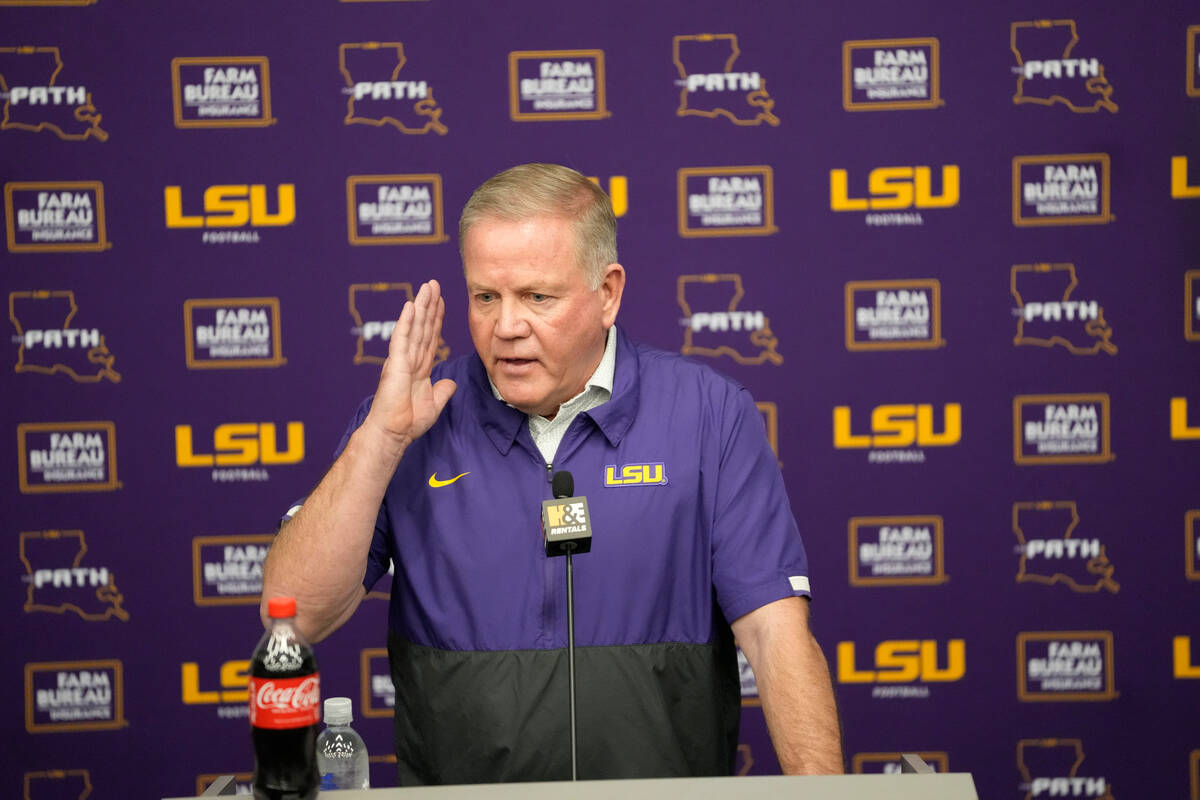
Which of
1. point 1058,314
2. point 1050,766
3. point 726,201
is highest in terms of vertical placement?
point 726,201

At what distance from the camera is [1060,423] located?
138 inches

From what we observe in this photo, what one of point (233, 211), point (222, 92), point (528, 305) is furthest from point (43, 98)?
point (528, 305)

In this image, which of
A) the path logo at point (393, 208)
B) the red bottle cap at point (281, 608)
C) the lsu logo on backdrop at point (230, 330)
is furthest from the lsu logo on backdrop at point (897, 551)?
the red bottle cap at point (281, 608)

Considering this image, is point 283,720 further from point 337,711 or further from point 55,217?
point 55,217

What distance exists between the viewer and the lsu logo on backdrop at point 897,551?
352cm

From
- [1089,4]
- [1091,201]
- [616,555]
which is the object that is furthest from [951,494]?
[616,555]

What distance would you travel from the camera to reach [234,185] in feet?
11.4

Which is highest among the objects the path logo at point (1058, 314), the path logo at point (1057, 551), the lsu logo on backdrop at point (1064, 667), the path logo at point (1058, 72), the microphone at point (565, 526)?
the path logo at point (1058, 72)

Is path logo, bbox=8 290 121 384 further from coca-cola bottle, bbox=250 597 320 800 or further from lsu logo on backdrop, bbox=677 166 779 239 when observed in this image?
coca-cola bottle, bbox=250 597 320 800

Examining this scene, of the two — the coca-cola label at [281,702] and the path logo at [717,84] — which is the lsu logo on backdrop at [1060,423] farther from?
the coca-cola label at [281,702]

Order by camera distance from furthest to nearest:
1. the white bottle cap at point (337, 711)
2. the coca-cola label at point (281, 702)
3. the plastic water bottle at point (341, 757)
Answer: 1. the plastic water bottle at point (341, 757)
2. the white bottle cap at point (337, 711)
3. the coca-cola label at point (281, 702)

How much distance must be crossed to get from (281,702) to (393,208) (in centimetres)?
247

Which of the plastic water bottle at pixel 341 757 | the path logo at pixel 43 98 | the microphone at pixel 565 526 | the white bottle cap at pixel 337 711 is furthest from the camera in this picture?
the path logo at pixel 43 98

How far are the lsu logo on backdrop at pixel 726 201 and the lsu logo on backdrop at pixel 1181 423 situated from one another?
4.28 feet
